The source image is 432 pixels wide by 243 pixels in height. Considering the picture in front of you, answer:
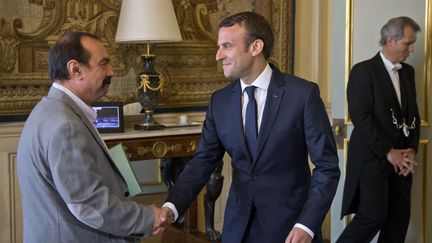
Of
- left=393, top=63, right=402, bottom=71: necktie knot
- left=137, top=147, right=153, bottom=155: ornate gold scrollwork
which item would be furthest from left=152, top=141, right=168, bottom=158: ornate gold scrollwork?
left=393, top=63, right=402, bottom=71: necktie knot

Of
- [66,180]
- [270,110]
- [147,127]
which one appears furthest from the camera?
[147,127]

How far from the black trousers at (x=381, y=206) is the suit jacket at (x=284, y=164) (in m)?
1.48

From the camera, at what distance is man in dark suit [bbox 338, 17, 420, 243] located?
11.7 ft

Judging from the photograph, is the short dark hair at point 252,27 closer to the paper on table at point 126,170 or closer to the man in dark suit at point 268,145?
the man in dark suit at point 268,145

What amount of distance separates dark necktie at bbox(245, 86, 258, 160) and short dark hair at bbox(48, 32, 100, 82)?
59 cm

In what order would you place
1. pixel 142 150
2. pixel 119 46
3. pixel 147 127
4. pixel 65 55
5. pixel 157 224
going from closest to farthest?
pixel 65 55 < pixel 157 224 < pixel 142 150 < pixel 147 127 < pixel 119 46

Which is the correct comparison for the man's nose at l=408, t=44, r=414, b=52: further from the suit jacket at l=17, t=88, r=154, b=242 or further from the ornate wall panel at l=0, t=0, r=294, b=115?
the suit jacket at l=17, t=88, r=154, b=242

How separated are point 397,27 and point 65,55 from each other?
2.23m

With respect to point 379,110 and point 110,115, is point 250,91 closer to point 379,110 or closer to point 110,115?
point 379,110

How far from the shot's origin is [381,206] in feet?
11.7

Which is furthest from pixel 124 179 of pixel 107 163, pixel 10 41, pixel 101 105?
pixel 10 41

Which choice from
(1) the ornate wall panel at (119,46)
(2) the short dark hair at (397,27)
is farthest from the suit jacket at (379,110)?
(1) the ornate wall panel at (119,46)

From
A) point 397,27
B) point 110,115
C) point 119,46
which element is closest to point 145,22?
point 119,46

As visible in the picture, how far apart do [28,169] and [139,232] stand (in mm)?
392
